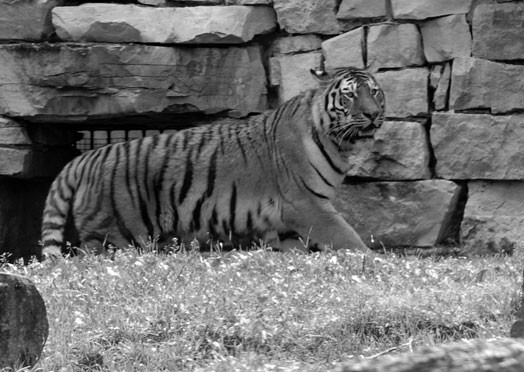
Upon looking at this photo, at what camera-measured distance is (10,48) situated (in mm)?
8828

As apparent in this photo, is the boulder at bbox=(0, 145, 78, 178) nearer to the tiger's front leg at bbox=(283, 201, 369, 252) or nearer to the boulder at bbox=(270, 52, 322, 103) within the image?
the boulder at bbox=(270, 52, 322, 103)

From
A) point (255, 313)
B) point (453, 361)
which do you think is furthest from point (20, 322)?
point (453, 361)

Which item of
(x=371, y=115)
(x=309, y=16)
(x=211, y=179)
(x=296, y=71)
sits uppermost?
(x=309, y=16)

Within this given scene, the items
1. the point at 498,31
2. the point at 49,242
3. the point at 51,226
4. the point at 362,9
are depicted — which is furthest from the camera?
the point at 362,9

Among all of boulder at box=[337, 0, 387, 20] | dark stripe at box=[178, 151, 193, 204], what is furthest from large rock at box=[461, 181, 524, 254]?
dark stripe at box=[178, 151, 193, 204]

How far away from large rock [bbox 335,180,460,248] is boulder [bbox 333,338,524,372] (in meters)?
6.79

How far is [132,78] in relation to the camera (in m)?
8.80

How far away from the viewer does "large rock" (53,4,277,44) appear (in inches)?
340

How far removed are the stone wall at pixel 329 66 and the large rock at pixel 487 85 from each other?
0.04 feet

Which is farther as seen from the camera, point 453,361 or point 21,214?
point 21,214

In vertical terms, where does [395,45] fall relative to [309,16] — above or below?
below

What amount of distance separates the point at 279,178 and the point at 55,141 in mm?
2491

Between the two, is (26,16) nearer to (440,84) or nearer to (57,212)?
(57,212)

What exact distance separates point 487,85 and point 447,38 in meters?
0.48
